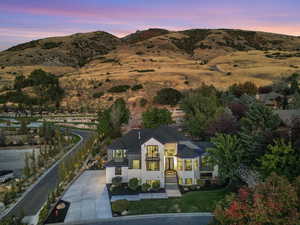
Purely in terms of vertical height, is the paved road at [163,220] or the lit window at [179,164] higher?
the lit window at [179,164]

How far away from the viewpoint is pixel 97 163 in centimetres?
4250

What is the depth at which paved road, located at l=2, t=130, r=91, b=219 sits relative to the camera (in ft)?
91.0

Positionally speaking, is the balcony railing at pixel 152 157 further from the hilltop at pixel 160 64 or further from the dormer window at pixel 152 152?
the hilltop at pixel 160 64

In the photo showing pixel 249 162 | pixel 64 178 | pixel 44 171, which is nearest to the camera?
pixel 249 162

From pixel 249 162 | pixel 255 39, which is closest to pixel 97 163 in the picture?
pixel 249 162

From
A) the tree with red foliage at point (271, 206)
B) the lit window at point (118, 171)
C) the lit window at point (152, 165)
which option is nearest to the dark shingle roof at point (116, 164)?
the lit window at point (118, 171)

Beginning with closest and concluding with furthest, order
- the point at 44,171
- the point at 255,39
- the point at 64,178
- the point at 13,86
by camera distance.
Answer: the point at 64,178
the point at 44,171
the point at 13,86
the point at 255,39

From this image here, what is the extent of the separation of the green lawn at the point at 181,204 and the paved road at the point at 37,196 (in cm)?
866

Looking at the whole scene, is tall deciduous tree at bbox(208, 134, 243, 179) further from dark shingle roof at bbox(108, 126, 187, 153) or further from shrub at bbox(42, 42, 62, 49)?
shrub at bbox(42, 42, 62, 49)

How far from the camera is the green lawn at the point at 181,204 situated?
2658cm

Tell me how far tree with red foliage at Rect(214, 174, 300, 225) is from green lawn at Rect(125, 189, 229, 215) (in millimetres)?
8836

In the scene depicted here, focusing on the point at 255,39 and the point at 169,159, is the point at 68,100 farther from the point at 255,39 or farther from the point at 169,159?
the point at 255,39

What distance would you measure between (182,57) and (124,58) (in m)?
27.6

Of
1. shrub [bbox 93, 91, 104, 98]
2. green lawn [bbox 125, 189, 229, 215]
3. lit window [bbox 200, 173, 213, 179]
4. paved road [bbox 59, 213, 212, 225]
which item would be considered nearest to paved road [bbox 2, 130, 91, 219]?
paved road [bbox 59, 213, 212, 225]
